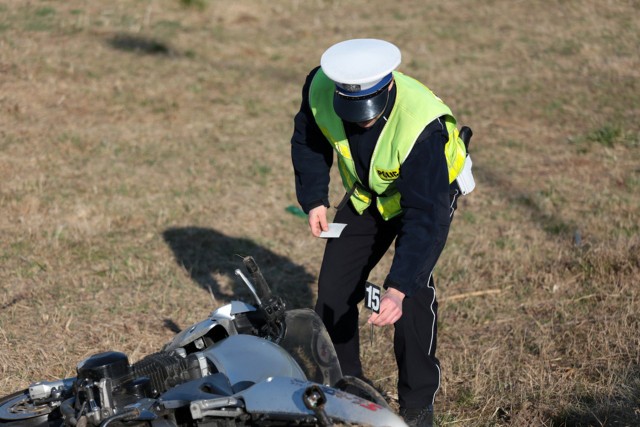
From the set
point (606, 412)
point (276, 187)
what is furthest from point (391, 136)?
point (276, 187)

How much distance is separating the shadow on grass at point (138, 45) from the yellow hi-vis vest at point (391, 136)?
8.44 meters

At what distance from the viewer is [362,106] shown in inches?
161

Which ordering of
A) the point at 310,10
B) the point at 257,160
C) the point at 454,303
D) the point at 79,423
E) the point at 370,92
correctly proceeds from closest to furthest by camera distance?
1. the point at 79,423
2. the point at 370,92
3. the point at 454,303
4. the point at 257,160
5. the point at 310,10

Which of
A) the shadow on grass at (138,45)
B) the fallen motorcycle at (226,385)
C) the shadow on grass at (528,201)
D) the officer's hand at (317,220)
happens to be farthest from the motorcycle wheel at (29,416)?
the shadow on grass at (138,45)

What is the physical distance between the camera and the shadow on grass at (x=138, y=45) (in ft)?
41.5

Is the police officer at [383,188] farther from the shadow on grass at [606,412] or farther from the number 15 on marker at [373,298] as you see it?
the shadow on grass at [606,412]

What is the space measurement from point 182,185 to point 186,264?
1.70 meters

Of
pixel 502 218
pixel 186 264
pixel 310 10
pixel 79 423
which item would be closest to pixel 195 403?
pixel 79 423

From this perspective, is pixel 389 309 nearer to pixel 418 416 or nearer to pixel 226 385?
pixel 226 385

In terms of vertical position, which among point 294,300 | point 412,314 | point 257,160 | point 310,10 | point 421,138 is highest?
point 421,138

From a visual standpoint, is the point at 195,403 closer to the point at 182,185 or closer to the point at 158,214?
the point at 158,214

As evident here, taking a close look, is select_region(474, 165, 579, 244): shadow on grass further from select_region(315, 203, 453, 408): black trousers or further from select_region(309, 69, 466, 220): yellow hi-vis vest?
select_region(309, 69, 466, 220): yellow hi-vis vest

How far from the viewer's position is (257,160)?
9328mm

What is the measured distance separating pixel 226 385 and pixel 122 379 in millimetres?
438
